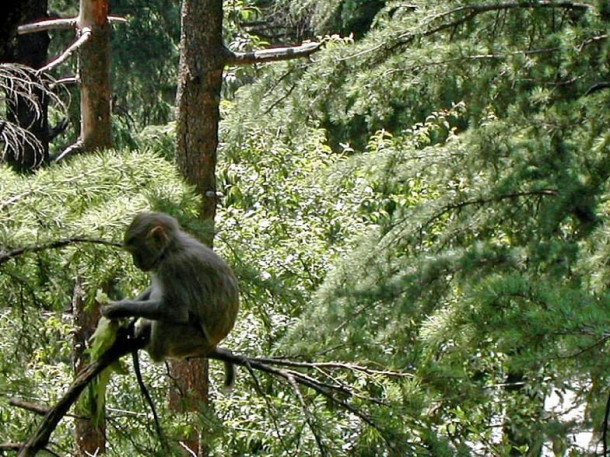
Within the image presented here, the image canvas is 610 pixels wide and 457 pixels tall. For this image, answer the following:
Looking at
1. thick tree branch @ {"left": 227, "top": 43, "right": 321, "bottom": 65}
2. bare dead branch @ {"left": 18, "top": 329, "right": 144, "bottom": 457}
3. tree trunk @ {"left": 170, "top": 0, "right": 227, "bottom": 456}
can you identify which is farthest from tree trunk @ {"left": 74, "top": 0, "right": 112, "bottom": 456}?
bare dead branch @ {"left": 18, "top": 329, "right": 144, "bottom": 457}

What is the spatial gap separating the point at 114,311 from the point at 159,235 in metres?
0.47

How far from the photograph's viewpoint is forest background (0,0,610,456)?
172 inches

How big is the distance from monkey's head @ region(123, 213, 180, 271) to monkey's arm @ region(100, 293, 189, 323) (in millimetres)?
181

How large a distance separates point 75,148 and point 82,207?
3712 mm

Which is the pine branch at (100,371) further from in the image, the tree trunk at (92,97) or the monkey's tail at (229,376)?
the tree trunk at (92,97)

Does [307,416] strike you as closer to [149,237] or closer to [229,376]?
[229,376]

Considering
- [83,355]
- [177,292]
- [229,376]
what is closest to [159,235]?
[177,292]

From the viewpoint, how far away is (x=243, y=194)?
10.8 m

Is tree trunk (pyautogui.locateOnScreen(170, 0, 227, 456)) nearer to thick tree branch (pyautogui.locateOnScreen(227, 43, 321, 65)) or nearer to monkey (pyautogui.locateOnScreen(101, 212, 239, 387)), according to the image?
thick tree branch (pyautogui.locateOnScreen(227, 43, 321, 65))

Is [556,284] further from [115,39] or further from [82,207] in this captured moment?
[115,39]

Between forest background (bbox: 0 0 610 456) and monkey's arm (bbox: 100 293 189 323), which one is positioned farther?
forest background (bbox: 0 0 610 456)

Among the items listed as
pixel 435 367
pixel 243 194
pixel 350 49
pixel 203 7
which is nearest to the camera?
pixel 435 367

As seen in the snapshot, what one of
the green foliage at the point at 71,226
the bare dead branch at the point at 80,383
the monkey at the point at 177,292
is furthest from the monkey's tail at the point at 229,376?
the bare dead branch at the point at 80,383

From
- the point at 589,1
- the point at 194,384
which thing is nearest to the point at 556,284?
the point at 589,1
